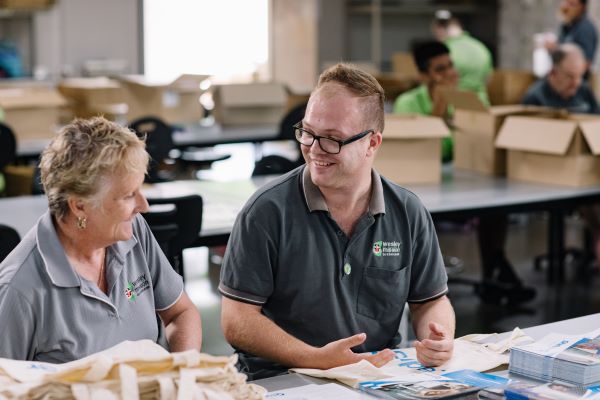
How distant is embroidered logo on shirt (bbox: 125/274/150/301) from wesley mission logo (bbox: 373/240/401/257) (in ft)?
1.87

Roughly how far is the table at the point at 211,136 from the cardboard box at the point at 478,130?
6.03 feet

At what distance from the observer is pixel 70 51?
31.9ft

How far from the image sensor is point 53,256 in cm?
199

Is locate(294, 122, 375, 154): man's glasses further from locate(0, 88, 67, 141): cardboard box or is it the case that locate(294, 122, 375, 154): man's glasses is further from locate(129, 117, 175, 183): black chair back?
locate(0, 88, 67, 141): cardboard box

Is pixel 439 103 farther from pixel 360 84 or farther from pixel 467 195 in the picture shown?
pixel 360 84

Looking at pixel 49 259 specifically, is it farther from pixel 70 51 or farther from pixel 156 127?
pixel 70 51

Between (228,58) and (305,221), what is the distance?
926 cm

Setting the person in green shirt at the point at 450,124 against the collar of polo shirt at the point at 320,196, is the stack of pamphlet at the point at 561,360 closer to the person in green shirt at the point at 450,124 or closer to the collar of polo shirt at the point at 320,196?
the collar of polo shirt at the point at 320,196

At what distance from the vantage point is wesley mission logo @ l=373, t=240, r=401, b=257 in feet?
7.81

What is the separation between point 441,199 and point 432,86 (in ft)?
3.98

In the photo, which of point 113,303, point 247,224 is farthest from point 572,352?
point 113,303


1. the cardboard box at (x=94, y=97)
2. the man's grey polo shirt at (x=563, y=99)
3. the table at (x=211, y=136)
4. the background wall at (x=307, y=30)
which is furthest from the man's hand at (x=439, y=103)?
the background wall at (x=307, y=30)

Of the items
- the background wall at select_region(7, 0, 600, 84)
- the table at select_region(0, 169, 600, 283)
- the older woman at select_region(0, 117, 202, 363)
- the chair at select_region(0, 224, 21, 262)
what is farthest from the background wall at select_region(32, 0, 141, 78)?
the older woman at select_region(0, 117, 202, 363)

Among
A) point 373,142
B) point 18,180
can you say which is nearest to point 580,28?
point 18,180
